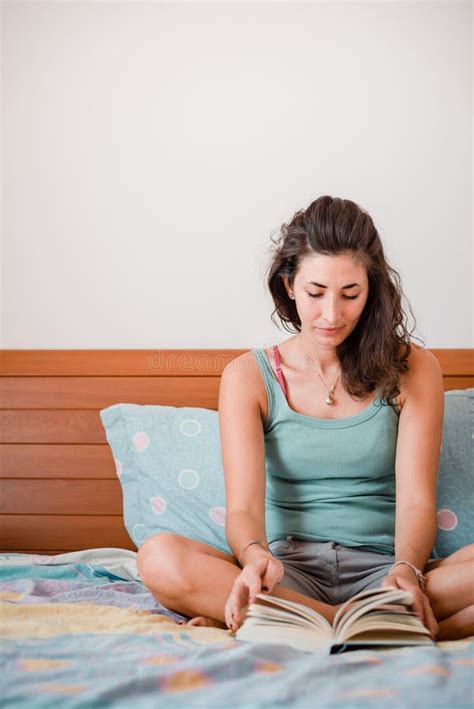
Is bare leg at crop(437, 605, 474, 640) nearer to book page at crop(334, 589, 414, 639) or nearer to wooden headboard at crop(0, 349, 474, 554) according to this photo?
book page at crop(334, 589, 414, 639)

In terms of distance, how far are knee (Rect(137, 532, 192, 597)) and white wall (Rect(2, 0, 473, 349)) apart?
0.95 m

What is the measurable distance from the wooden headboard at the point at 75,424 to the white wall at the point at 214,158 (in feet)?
0.29

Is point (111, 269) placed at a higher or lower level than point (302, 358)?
higher

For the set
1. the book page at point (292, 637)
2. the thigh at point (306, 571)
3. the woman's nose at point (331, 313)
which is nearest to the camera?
the book page at point (292, 637)

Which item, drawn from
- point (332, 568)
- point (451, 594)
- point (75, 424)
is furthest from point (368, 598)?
point (75, 424)

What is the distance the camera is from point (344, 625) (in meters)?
1.03

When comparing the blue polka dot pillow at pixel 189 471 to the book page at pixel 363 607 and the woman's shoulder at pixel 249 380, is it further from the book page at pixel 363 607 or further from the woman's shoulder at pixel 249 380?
the book page at pixel 363 607

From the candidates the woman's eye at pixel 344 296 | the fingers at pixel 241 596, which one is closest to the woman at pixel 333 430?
the woman's eye at pixel 344 296

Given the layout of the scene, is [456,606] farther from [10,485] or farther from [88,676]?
[10,485]

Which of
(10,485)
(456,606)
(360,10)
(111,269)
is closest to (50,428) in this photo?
(10,485)

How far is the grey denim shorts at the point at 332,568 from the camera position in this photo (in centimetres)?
137

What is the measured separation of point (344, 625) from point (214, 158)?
4.90ft

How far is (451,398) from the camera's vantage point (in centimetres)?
185

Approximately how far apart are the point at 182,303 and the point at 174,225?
22 cm
